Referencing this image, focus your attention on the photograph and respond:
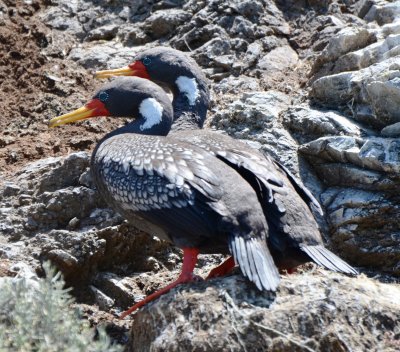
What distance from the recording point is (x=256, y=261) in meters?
6.25

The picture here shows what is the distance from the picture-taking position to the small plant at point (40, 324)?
5461mm

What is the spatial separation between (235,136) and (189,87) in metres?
0.63

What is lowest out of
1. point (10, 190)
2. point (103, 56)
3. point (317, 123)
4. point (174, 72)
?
point (10, 190)

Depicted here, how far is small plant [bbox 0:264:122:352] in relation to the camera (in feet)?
17.9

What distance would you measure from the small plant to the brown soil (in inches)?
106

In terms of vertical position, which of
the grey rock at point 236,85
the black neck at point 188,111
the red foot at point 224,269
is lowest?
the grey rock at point 236,85

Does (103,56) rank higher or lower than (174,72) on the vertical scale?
lower

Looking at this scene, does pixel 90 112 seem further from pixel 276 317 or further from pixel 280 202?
pixel 276 317

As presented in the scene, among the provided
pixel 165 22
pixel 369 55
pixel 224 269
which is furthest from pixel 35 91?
pixel 224 269

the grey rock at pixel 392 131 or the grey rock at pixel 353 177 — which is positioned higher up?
the grey rock at pixel 392 131

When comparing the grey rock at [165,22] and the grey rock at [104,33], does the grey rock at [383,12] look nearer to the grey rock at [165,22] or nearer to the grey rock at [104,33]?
the grey rock at [165,22]

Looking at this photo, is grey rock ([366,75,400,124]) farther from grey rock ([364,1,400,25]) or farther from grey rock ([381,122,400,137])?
grey rock ([364,1,400,25])

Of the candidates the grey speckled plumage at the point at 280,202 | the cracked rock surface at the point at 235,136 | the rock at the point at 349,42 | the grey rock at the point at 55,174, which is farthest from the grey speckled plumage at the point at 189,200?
the rock at the point at 349,42

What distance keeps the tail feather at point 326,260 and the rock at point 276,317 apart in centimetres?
11
